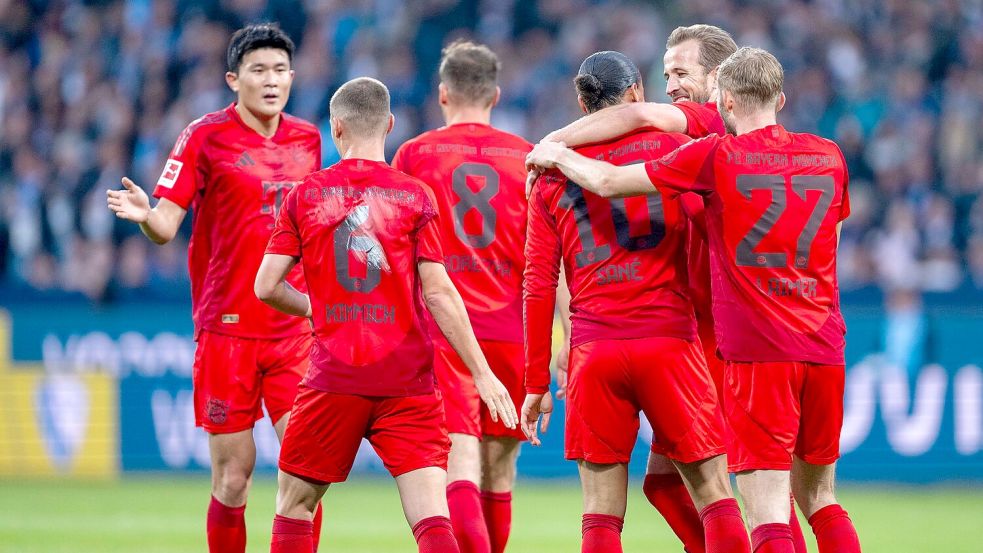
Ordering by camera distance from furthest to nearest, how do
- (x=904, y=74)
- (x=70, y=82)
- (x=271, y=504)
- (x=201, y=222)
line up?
1. (x=70, y=82)
2. (x=904, y=74)
3. (x=271, y=504)
4. (x=201, y=222)

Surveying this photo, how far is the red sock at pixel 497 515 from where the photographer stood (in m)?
7.34

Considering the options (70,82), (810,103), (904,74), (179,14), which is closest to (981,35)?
(904,74)

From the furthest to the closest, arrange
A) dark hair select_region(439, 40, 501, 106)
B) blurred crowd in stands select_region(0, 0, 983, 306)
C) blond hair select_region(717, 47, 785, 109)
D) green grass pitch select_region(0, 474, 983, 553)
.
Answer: blurred crowd in stands select_region(0, 0, 983, 306)
green grass pitch select_region(0, 474, 983, 553)
dark hair select_region(439, 40, 501, 106)
blond hair select_region(717, 47, 785, 109)

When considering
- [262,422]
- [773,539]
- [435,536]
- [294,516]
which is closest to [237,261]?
[294,516]

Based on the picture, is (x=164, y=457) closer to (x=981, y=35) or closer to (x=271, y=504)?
(x=271, y=504)

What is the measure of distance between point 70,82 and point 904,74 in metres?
10.5

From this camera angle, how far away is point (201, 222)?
24.4 ft

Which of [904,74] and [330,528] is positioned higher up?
[904,74]

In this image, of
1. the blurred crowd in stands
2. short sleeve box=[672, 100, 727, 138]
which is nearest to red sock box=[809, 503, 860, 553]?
short sleeve box=[672, 100, 727, 138]

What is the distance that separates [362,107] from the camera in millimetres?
5863

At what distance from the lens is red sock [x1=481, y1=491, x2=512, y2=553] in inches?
289

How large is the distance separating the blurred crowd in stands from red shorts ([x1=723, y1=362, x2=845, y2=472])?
27.0ft

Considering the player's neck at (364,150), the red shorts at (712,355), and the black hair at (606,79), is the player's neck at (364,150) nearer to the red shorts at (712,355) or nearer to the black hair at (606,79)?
the black hair at (606,79)

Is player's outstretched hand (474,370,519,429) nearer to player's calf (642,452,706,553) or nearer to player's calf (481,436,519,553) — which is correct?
player's calf (642,452,706,553)
